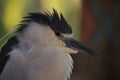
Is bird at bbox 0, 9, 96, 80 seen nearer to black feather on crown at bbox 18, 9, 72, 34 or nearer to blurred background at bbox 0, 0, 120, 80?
black feather on crown at bbox 18, 9, 72, 34

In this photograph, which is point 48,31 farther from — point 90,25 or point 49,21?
point 90,25

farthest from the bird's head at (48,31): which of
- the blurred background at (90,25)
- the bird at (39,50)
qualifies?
the blurred background at (90,25)

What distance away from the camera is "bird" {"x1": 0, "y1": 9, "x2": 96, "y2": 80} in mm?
1182

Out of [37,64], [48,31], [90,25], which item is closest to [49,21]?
[48,31]

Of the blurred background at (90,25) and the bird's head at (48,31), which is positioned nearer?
the bird's head at (48,31)

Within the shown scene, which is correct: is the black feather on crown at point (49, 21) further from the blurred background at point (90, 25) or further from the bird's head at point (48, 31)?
the blurred background at point (90, 25)

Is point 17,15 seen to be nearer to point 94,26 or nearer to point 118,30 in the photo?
point 94,26

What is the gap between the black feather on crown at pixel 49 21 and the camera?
1211 mm

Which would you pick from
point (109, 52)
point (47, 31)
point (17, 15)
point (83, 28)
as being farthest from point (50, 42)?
point (109, 52)

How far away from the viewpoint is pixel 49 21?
122 cm

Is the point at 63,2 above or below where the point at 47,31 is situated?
below

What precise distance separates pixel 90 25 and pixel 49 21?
3.81 ft

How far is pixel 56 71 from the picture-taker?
4.01ft

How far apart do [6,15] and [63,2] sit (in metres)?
0.33
